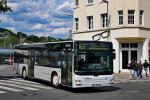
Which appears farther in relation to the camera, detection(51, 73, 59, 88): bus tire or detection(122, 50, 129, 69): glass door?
detection(122, 50, 129, 69): glass door

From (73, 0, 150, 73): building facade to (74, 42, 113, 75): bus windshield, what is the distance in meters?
21.0

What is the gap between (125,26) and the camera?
42.7 metres

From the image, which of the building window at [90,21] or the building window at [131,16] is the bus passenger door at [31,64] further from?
the building window at [90,21]

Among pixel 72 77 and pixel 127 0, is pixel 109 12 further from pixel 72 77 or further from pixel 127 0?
pixel 72 77

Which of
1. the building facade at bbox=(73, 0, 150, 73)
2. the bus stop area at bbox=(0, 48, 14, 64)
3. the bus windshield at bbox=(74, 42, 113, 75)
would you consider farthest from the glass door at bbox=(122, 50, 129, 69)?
the bus stop area at bbox=(0, 48, 14, 64)

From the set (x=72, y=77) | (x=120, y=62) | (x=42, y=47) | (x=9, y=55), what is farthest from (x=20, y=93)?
(x=9, y=55)

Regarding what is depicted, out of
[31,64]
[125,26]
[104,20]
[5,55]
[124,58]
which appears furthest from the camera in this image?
[5,55]

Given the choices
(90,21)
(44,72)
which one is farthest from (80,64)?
(90,21)

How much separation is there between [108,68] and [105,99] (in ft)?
13.5

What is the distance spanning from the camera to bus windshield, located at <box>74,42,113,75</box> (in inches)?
835

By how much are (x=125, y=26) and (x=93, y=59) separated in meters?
21.8

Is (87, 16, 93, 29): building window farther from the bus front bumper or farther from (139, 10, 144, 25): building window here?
the bus front bumper

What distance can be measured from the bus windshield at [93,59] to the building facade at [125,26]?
2097cm

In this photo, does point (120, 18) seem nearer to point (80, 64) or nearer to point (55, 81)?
point (55, 81)
